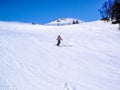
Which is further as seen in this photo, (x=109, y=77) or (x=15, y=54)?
(x=15, y=54)

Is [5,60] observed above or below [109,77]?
above

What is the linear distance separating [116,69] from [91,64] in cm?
185

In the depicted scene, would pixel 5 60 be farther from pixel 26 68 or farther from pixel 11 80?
pixel 11 80

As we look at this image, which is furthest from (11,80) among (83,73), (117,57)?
(117,57)

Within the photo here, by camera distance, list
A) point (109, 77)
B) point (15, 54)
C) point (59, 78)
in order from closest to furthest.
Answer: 1. point (59, 78)
2. point (109, 77)
3. point (15, 54)

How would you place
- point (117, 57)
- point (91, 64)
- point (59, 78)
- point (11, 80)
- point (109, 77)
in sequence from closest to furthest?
point (11, 80), point (59, 78), point (109, 77), point (91, 64), point (117, 57)

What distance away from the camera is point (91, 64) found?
44.1 feet

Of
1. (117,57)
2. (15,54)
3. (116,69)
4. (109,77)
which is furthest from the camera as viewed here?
(117,57)

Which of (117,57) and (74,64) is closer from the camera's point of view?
(74,64)

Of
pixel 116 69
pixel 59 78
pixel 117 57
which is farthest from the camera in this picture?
pixel 117 57

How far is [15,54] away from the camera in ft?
48.1

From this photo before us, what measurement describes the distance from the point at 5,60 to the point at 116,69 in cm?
772

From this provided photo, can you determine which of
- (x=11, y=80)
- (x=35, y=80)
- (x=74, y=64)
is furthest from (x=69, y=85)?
(x=74, y=64)

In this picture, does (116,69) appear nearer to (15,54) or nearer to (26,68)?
(26,68)
